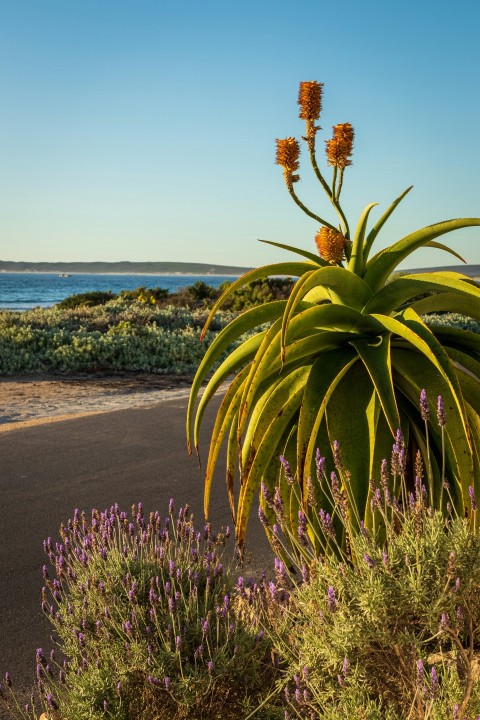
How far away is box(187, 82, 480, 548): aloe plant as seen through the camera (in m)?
2.72

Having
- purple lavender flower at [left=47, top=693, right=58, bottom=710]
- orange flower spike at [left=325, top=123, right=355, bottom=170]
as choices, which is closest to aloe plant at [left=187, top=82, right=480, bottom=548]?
orange flower spike at [left=325, top=123, right=355, bottom=170]

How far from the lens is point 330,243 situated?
115 inches

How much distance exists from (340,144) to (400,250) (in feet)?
1.63

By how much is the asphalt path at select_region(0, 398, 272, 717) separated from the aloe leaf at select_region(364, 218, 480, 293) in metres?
1.76

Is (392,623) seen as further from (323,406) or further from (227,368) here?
(227,368)

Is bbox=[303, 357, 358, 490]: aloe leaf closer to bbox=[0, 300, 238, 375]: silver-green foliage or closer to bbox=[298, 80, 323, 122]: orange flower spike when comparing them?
bbox=[298, 80, 323, 122]: orange flower spike

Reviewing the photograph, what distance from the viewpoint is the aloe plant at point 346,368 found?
8.91ft

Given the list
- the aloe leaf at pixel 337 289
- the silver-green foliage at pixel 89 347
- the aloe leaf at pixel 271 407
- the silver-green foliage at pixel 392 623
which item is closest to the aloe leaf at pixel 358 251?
the aloe leaf at pixel 337 289

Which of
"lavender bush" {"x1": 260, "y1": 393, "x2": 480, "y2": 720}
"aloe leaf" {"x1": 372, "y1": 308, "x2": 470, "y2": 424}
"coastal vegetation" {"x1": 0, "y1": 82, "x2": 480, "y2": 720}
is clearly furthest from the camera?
"aloe leaf" {"x1": 372, "y1": 308, "x2": 470, "y2": 424}

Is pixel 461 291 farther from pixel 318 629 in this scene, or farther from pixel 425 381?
pixel 318 629

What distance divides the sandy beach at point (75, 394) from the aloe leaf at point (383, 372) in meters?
5.76

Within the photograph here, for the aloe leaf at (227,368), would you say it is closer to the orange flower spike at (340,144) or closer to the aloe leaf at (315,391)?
the aloe leaf at (315,391)

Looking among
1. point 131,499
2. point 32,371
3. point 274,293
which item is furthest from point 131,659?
point 274,293

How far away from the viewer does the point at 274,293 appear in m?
26.1
